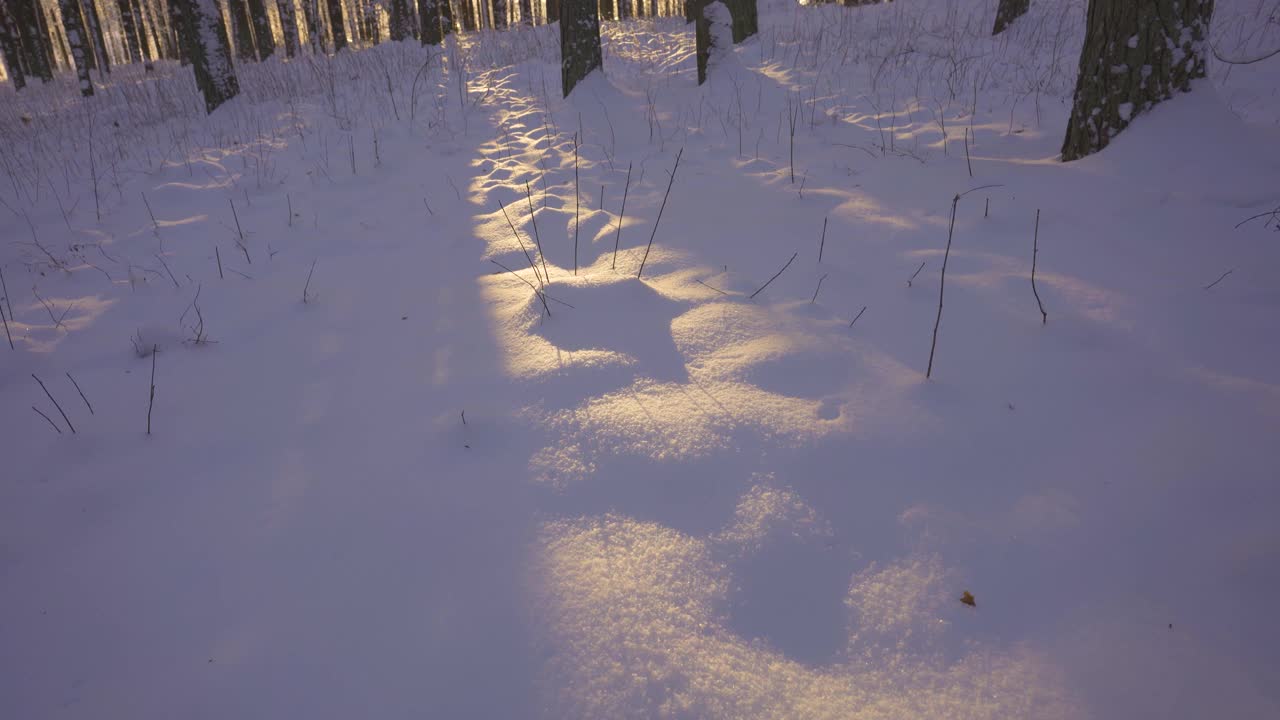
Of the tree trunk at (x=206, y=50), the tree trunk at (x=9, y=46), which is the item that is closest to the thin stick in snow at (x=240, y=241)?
the tree trunk at (x=206, y=50)

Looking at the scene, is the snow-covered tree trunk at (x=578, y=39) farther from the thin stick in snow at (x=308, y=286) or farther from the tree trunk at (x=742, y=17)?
the thin stick in snow at (x=308, y=286)

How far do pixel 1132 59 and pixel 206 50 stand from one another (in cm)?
958

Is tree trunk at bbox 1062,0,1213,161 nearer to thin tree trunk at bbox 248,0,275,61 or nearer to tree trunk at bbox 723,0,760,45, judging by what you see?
tree trunk at bbox 723,0,760,45

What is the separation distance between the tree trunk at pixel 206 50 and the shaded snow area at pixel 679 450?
186 inches

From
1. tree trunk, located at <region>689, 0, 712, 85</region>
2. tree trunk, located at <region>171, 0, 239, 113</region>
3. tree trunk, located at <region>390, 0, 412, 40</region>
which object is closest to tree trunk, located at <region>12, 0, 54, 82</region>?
tree trunk, located at <region>390, 0, 412, 40</region>

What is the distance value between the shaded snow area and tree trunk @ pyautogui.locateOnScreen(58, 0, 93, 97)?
10.8 metres

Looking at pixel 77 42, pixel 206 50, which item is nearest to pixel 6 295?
pixel 206 50

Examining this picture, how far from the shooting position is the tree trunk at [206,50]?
7305 millimetres

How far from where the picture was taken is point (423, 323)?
2.41m

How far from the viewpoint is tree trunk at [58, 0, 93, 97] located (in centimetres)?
1090

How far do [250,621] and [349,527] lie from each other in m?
0.28

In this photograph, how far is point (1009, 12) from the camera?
24.6 feet

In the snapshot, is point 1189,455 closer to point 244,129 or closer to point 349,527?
point 349,527

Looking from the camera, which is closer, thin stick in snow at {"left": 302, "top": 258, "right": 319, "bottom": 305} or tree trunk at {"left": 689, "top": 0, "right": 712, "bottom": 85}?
thin stick in snow at {"left": 302, "top": 258, "right": 319, "bottom": 305}
